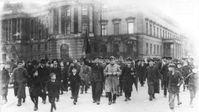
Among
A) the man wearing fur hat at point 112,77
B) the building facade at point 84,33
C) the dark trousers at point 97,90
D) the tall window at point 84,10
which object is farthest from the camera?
the tall window at point 84,10

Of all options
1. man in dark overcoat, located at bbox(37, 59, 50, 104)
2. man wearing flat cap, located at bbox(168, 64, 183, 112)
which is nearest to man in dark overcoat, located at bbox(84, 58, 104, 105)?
man in dark overcoat, located at bbox(37, 59, 50, 104)

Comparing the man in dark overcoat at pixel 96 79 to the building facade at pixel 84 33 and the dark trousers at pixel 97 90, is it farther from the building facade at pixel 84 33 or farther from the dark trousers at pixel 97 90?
the building facade at pixel 84 33

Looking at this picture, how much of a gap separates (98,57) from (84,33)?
80.8 feet

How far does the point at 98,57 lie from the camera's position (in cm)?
1107

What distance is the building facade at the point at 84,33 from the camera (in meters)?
29.6

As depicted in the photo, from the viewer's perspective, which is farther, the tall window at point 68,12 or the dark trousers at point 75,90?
the tall window at point 68,12

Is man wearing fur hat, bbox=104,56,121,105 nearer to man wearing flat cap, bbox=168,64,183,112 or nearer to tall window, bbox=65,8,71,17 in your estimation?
man wearing flat cap, bbox=168,64,183,112

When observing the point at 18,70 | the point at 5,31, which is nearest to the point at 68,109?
the point at 18,70

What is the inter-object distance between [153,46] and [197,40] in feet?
75.6

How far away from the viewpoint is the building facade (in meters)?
29.6

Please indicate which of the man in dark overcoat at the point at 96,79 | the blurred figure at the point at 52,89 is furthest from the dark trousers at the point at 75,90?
the blurred figure at the point at 52,89

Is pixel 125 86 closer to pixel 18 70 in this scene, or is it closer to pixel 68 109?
pixel 68 109

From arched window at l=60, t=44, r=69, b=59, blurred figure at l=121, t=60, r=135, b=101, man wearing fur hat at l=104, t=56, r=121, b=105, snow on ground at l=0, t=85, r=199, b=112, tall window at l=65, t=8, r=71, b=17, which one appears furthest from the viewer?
tall window at l=65, t=8, r=71, b=17

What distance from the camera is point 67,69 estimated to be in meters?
13.2
